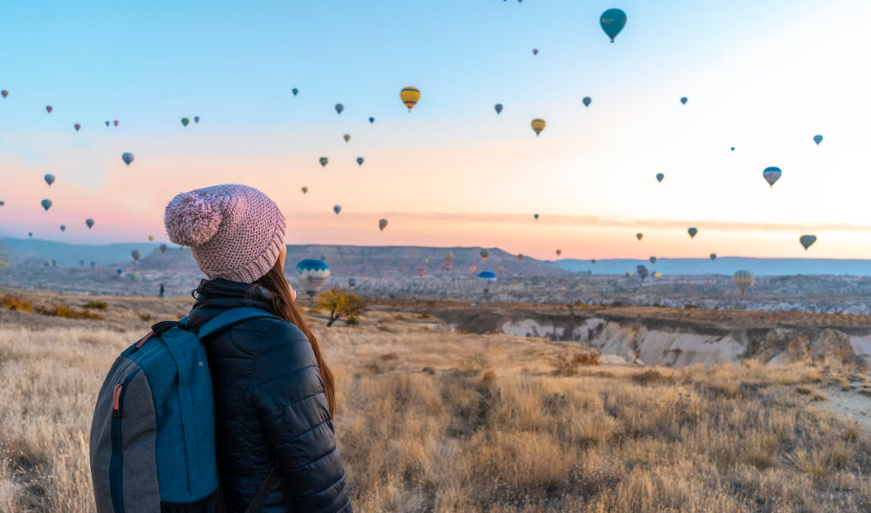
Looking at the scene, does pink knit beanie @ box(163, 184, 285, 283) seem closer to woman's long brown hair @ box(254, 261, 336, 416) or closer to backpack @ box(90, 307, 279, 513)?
woman's long brown hair @ box(254, 261, 336, 416)

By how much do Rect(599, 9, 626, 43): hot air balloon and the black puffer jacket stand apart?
3232cm

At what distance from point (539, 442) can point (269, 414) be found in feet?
19.1

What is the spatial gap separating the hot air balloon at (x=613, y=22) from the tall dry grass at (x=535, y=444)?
23.9 meters

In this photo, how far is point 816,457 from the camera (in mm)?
6895

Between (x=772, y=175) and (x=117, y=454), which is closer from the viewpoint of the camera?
(x=117, y=454)

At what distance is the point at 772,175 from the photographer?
43.2 meters

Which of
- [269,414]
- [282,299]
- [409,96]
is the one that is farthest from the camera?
[409,96]

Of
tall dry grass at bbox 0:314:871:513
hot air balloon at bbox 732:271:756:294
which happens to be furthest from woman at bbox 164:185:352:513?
hot air balloon at bbox 732:271:756:294

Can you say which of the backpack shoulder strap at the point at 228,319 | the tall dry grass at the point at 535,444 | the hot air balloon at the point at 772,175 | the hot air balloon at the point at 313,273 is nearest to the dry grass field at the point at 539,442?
the tall dry grass at the point at 535,444

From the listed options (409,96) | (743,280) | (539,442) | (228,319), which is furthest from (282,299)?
(743,280)

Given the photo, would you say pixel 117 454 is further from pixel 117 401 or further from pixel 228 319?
pixel 228 319

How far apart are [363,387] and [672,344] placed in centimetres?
3533

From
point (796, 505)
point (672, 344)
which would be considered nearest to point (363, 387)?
point (796, 505)

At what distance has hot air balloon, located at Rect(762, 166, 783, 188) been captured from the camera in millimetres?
43125
